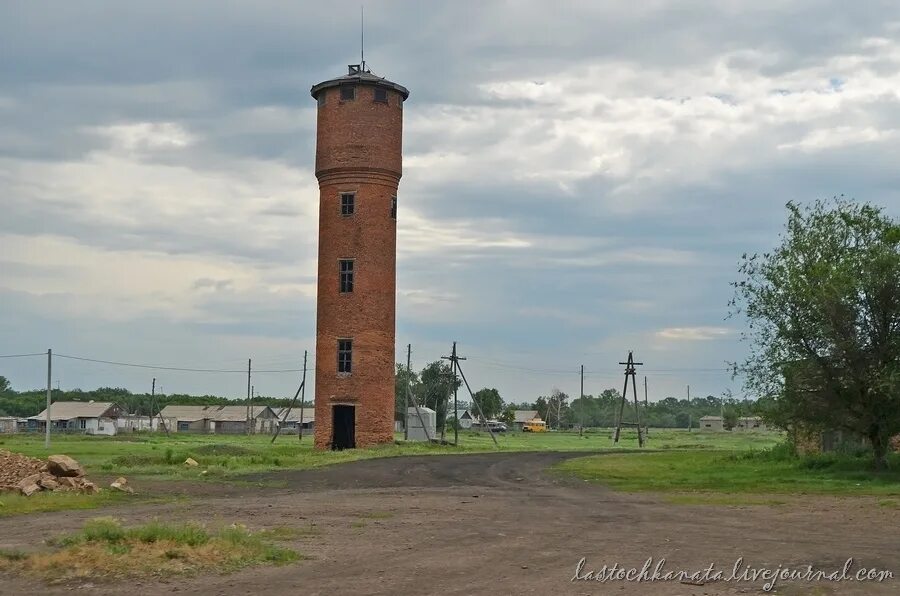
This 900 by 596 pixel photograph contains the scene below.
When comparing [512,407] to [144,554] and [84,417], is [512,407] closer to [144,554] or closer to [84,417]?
[84,417]

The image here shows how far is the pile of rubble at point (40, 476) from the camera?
863 inches

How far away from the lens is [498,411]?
137 meters

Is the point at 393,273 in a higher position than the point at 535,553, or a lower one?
higher

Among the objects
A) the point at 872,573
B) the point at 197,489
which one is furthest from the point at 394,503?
the point at 872,573

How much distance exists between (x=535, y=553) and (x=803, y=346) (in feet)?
57.9

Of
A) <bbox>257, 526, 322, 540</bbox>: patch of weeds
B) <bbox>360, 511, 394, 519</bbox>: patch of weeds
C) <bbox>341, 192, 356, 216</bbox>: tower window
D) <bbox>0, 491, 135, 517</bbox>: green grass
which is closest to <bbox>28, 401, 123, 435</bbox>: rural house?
<bbox>341, 192, 356, 216</bbox>: tower window

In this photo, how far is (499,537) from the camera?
1505cm

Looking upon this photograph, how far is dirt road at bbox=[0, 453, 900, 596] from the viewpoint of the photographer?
11.0 meters

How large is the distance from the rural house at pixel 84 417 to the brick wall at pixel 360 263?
6250cm

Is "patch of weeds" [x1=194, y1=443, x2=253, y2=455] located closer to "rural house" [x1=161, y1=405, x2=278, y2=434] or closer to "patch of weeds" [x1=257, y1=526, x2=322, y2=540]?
"patch of weeds" [x1=257, y1=526, x2=322, y2=540]

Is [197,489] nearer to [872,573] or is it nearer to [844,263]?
[872,573]

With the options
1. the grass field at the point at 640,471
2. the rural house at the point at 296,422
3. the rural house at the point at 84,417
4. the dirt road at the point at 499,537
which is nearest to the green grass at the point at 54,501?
the grass field at the point at 640,471

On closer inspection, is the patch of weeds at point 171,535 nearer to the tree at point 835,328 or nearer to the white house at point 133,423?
the tree at point 835,328

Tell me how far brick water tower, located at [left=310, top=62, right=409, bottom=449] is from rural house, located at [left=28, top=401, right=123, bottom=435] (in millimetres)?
62334
